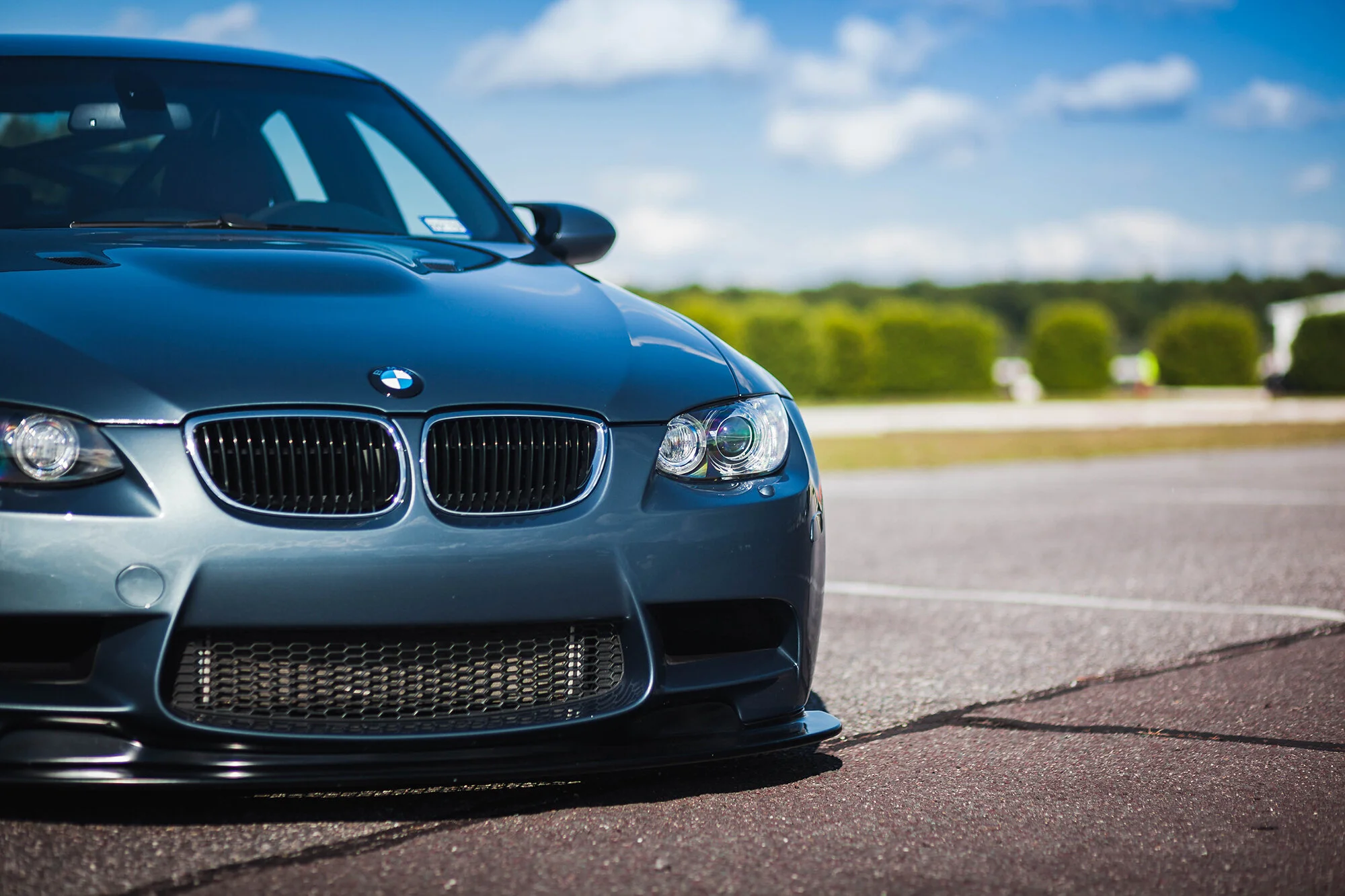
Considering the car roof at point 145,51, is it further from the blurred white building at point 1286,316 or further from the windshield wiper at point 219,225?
the blurred white building at point 1286,316

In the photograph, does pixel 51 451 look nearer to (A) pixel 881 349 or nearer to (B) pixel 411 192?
(B) pixel 411 192

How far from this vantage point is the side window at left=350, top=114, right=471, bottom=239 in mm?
4051

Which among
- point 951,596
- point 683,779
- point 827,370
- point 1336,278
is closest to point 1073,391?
point 827,370

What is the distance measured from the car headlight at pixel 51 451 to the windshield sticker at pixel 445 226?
1.64 metres

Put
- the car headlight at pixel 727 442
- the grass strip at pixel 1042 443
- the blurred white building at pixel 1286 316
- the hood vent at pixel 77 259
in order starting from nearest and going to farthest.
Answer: the car headlight at pixel 727 442, the hood vent at pixel 77 259, the grass strip at pixel 1042 443, the blurred white building at pixel 1286 316

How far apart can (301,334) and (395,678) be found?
2.26 feet

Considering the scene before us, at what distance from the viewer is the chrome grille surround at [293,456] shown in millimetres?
2525

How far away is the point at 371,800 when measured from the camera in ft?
9.52

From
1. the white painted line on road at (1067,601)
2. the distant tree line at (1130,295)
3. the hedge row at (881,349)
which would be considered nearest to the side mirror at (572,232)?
the white painted line on road at (1067,601)

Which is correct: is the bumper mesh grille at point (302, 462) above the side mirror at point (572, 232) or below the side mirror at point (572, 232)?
below

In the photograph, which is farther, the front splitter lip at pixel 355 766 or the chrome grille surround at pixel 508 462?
the chrome grille surround at pixel 508 462

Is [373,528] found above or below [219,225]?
below

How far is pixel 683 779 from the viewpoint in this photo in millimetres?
3092

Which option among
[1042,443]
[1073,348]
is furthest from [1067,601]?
[1073,348]
